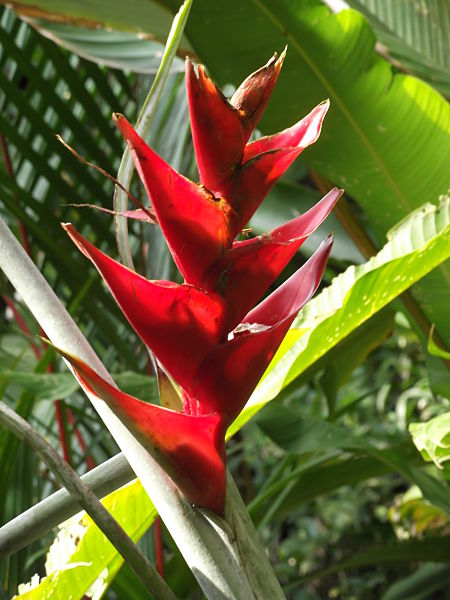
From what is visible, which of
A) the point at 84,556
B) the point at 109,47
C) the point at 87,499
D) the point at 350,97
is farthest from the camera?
the point at 109,47

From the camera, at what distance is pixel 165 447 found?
0.24m

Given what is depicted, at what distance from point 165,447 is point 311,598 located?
4.32 feet

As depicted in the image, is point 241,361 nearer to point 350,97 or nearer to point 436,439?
point 436,439

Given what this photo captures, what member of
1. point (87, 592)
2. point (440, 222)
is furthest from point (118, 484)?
point (440, 222)

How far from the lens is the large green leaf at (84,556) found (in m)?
0.41

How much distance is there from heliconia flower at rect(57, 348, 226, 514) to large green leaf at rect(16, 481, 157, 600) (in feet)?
0.58

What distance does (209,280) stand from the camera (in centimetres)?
26

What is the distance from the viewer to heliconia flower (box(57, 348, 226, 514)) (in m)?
0.24

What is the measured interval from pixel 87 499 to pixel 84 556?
20 cm

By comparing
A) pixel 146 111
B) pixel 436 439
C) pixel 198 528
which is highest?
pixel 146 111

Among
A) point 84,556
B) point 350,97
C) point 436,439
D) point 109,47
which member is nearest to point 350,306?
point 436,439

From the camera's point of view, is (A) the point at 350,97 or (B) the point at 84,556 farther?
(A) the point at 350,97

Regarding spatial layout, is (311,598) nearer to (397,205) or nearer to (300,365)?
(397,205)

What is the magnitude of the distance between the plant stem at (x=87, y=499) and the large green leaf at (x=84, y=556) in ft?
0.55
